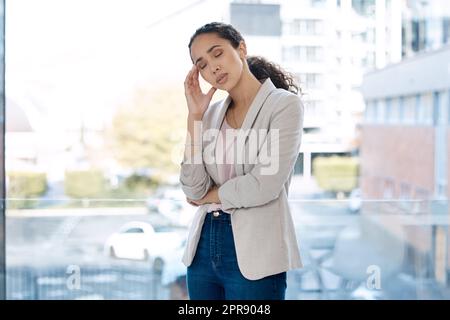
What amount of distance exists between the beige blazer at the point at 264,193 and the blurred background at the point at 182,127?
1.14 m

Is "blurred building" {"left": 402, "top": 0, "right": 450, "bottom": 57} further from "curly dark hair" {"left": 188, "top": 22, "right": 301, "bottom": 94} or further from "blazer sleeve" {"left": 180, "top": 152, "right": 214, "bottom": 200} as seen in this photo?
"blazer sleeve" {"left": 180, "top": 152, "right": 214, "bottom": 200}

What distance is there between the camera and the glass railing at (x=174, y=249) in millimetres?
2857

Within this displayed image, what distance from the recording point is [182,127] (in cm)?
338

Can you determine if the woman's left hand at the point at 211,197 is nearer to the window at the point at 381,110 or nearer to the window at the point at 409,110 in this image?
the window at the point at 381,110

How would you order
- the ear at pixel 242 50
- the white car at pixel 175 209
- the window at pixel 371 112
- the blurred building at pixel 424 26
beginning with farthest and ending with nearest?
the window at pixel 371 112
the blurred building at pixel 424 26
the white car at pixel 175 209
the ear at pixel 242 50

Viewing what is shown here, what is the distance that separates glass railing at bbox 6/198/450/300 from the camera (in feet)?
9.37

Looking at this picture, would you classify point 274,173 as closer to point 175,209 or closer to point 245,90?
point 245,90

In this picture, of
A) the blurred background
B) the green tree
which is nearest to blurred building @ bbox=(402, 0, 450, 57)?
the blurred background

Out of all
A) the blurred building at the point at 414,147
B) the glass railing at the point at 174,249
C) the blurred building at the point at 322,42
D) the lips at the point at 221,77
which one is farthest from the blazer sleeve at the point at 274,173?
the blurred building at the point at 414,147

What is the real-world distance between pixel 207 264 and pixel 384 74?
83.5 inches

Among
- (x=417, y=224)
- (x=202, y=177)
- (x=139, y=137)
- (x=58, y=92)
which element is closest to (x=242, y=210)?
(x=202, y=177)

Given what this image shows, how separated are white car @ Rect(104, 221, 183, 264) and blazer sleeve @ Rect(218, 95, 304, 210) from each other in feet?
4.90

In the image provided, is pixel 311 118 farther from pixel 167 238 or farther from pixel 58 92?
pixel 58 92

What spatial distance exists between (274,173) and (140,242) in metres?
1.59
